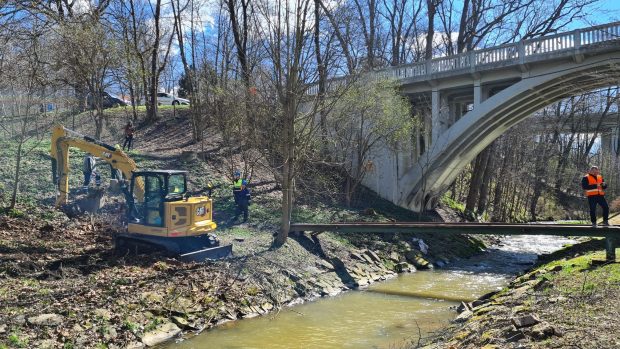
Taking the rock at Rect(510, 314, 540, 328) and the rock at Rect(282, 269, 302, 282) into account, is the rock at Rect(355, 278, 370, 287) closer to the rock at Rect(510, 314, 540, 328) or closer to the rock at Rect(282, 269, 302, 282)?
the rock at Rect(282, 269, 302, 282)

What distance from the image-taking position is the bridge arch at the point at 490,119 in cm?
1986

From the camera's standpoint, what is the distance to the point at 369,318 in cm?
1170

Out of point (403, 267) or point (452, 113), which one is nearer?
point (403, 267)

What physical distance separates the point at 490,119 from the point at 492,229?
967 centimetres

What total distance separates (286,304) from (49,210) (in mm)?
7073

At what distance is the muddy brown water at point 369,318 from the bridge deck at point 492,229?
5.32 ft

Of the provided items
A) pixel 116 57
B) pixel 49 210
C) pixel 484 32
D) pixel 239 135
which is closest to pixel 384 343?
pixel 49 210

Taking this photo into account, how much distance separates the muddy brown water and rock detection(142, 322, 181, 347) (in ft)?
0.73

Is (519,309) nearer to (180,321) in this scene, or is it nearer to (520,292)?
(520,292)

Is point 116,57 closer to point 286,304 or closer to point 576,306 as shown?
point 286,304

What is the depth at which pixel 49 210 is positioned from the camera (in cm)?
1455

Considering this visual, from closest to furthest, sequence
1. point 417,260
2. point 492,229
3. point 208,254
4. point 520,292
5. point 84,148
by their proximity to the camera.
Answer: point 520,292 → point 208,254 → point 84,148 → point 492,229 → point 417,260

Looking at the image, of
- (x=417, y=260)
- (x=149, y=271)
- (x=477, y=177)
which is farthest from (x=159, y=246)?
(x=477, y=177)

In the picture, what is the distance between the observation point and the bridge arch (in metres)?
19.9
